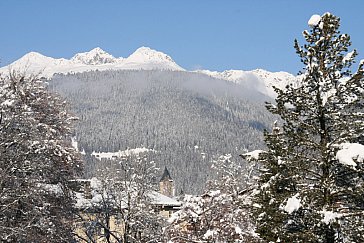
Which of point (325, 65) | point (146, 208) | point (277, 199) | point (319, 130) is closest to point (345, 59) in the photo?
point (325, 65)

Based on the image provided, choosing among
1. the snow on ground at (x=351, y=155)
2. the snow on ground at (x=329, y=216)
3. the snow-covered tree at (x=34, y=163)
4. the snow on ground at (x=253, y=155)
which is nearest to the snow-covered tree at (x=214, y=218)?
the snow-covered tree at (x=34, y=163)

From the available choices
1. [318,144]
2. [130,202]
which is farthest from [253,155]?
[130,202]

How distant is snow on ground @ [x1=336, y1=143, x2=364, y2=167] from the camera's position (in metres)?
13.3

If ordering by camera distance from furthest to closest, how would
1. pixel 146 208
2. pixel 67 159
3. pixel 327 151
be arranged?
pixel 146 208
pixel 67 159
pixel 327 151

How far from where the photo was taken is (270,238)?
16141mm

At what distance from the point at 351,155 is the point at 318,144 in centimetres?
139

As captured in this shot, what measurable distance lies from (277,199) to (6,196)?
1000cm

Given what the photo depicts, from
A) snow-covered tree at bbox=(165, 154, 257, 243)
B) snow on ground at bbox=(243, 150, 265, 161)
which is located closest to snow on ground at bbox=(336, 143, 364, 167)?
snow on ground at bbox=(243, 150, 265, 161)

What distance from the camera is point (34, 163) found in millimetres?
21031

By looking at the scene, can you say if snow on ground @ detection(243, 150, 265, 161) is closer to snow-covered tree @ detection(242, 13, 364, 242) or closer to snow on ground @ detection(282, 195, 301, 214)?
snow-covered tree @ detection(242, 13, 364, 242)

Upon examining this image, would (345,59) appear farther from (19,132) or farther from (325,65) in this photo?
(19,132)

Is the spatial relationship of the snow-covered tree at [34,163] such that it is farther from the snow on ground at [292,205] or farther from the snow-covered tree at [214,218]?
the snow on ground at [292,205]

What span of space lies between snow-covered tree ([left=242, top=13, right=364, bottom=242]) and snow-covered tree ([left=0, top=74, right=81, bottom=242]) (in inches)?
360

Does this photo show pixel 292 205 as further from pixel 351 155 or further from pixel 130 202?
pixel 130 202
